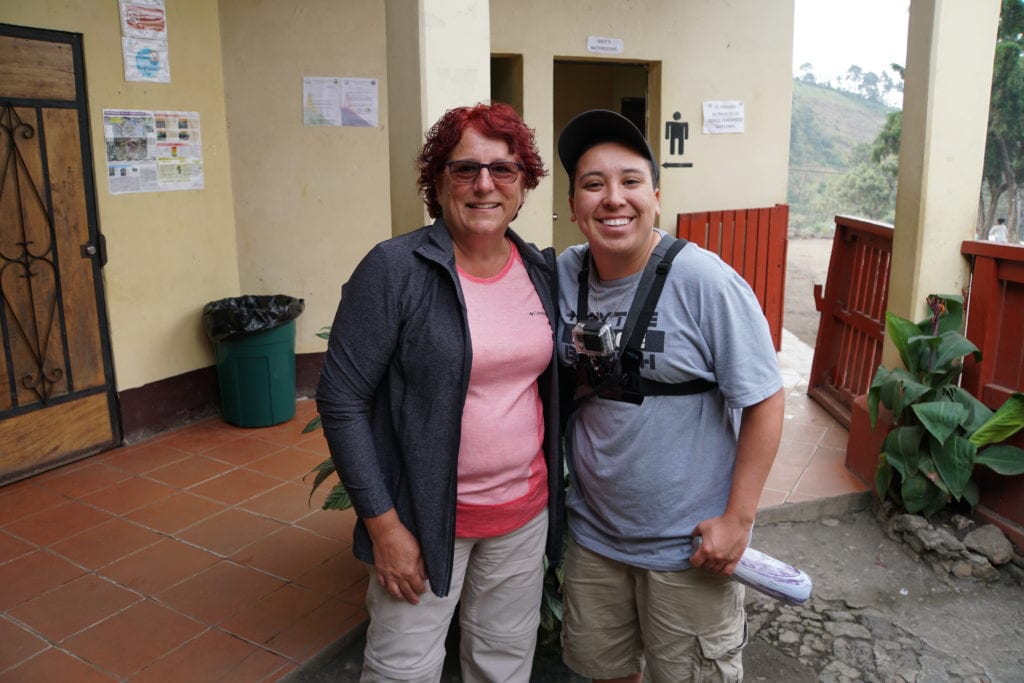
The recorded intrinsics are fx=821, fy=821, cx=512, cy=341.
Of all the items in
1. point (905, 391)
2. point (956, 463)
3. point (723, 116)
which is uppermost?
point (723, 116)

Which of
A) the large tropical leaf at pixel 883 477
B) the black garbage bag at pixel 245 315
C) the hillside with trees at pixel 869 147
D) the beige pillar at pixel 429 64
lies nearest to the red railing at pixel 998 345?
the large tropical leaf at pixel 883 477

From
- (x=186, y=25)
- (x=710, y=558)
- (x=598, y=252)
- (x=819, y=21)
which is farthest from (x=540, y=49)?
(x=819, y=21)

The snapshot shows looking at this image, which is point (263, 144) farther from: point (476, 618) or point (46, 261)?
point (476, 618)

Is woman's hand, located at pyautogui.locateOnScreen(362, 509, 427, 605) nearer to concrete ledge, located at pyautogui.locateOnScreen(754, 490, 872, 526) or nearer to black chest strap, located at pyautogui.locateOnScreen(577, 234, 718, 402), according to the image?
black chest strap, located at pyautogui.locateOnScreen(577, 234, 718, 402)

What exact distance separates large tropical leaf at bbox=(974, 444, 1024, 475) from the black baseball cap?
264 cm

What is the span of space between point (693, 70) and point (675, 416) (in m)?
5.85

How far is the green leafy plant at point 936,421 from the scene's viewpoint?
3.75m

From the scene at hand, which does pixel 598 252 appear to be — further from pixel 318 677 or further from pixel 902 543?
pixel 902 543

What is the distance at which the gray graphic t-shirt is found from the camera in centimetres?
191

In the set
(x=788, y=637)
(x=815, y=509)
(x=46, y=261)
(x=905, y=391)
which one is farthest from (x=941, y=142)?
(x=46, y=261)

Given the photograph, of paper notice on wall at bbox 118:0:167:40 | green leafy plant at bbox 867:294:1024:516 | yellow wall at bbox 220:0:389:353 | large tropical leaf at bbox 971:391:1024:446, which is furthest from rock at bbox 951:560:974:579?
paper notice on wall at bbox 118:0:167:40

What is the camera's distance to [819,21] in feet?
108

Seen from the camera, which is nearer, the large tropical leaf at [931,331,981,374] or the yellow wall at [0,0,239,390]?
the large tropical leaf at [931,331,981,374]

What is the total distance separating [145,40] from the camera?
5.04 metres
